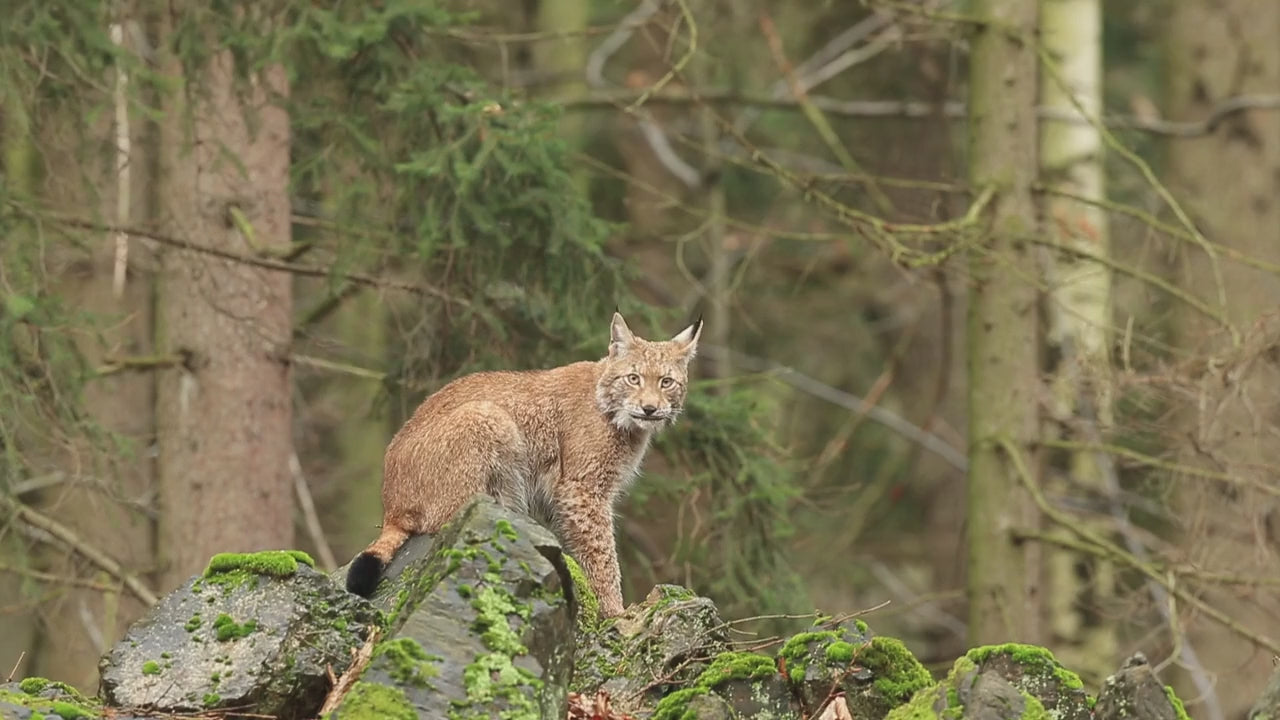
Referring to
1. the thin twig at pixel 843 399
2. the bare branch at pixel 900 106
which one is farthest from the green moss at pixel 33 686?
the thin twig at pixel 843 399

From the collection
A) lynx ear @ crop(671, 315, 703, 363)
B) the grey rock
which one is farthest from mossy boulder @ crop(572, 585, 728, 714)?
lynx ear @ crop(671, 315, 703, 363)

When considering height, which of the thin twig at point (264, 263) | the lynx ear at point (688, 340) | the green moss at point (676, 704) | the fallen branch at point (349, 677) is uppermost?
the thin twig at point (264, 263)

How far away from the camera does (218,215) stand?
10414 millimetres

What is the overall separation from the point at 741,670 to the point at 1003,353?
561cm

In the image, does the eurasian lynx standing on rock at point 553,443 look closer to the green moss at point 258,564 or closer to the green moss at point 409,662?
the green moss at point 258,564

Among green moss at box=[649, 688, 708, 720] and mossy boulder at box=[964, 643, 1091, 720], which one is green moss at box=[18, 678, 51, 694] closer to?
green moss at box=[649, 688, 708, 720]

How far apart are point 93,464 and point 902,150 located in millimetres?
10441

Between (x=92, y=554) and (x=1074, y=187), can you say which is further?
(x=1074, y=187)

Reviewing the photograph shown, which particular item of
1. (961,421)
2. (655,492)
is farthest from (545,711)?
(961,421)

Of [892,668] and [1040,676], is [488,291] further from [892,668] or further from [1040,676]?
[1040,676]

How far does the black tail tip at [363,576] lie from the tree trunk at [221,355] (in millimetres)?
3924

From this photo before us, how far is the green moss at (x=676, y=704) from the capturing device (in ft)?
18.1

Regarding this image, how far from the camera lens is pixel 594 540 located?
7672 millimetres

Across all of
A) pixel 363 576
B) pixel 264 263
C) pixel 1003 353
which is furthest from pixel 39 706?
pixel 1003 353
